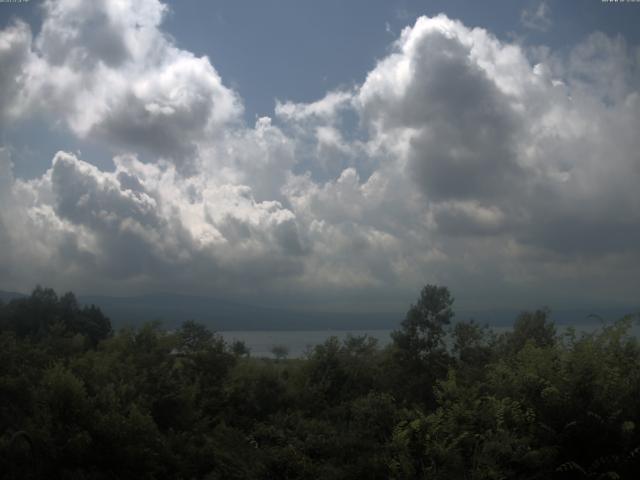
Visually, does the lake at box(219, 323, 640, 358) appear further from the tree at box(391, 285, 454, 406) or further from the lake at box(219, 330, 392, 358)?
the tree at box(391, 285, 454, 406)

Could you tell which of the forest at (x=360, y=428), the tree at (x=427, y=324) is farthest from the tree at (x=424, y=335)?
the forest at (x=360, y=428)

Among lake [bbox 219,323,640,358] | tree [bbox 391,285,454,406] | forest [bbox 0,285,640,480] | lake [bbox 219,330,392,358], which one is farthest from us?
lake [bbox 219,330,392,358]

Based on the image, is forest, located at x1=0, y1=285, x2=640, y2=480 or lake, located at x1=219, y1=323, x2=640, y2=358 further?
lake, located at x1=219, y1=323, x2=640, y2=358

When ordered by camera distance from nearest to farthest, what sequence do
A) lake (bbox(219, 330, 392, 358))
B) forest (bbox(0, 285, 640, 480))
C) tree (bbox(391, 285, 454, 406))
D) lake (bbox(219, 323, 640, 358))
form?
forest (bbox(0, 285, 640, 480))
lake (bbox(219, 323, 640, 358))
tree (bbox(391, 285, 454, 406))
lake (bbox(219, 330, 392, 358))

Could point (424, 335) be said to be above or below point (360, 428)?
above

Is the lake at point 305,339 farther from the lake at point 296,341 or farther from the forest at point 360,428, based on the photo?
the forest at point 360,428

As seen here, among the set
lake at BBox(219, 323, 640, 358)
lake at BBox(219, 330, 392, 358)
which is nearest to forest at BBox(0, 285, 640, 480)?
lake at BBox(219, 323, 640, 358)

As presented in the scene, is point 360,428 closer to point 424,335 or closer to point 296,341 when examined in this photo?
point 424,335

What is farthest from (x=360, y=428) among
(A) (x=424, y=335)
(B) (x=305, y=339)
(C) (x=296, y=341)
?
(C) (x=296, y=341)

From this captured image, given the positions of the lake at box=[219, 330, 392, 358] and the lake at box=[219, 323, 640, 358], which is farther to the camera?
the lake at box=[219, 330, 392, 358]

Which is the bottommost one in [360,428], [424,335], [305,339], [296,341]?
[296,341]

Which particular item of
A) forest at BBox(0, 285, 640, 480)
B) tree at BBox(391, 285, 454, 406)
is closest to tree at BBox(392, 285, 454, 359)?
tree at BBox(391, 285, 454, 406)

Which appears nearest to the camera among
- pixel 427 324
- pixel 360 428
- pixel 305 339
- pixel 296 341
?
pixel 360 428

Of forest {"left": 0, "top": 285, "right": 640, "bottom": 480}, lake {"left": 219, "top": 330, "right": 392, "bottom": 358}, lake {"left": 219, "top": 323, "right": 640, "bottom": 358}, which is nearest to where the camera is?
forest {"left": 0, "top": 285, "right": 640, "bottom": 480}
